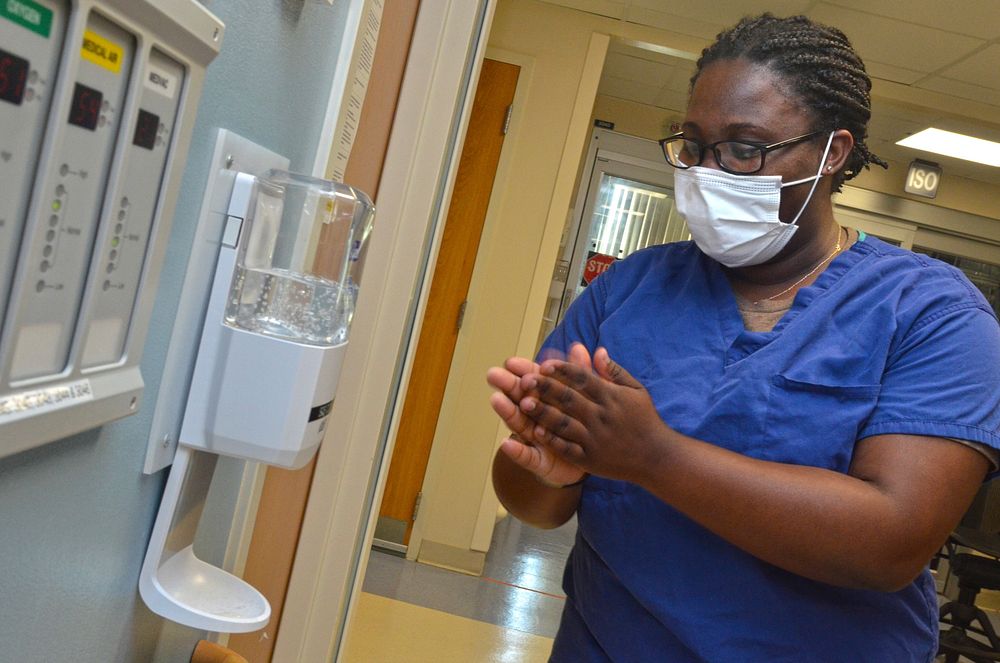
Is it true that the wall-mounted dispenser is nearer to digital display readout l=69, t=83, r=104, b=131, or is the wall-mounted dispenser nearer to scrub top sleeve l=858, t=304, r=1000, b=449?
digital display readout l=69, t=83, r=104, b=131

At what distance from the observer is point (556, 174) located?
13.2 ft

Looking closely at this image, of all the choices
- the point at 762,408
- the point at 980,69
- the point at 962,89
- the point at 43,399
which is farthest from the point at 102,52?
the point at 962,89

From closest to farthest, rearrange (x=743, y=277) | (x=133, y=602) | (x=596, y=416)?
(x=133, y=602) → (x=596, y=416) → (x=743, y=277)

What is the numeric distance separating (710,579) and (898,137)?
485 centimetres

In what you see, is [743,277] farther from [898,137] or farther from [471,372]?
[898,137]

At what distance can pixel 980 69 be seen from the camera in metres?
3.86

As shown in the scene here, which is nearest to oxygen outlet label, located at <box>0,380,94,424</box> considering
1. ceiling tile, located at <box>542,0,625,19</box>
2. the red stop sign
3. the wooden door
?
the wooden door

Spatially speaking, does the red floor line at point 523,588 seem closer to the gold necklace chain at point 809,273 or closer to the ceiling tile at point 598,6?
the ceiling tile at point 598,6

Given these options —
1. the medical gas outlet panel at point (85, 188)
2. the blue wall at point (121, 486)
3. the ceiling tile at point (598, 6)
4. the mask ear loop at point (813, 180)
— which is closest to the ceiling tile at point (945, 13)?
the ceiling tile at point (598, 6)

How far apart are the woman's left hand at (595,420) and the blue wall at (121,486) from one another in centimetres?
31

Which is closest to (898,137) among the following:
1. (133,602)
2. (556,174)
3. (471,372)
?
(556,174)

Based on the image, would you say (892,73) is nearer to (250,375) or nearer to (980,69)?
(980,69)

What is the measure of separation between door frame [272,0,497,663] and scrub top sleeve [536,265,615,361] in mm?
217

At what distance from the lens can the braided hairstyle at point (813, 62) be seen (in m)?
1.09
